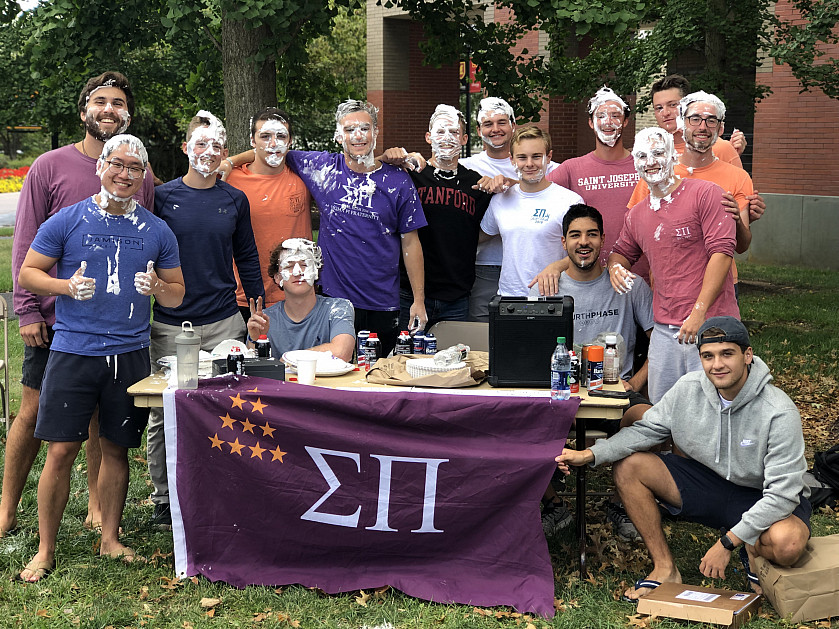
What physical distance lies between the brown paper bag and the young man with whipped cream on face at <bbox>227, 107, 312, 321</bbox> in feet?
3.51

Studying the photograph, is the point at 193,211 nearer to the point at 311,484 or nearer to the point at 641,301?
the point at 311,484

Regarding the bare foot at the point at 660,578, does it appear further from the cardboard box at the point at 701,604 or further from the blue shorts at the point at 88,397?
the blue shorts at the point at 88,397

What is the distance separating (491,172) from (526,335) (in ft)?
5.61

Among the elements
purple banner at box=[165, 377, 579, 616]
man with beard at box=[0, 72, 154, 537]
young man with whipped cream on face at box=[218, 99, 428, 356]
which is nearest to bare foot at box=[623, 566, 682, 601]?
purple banner at box=[165, 377, 579, 616]

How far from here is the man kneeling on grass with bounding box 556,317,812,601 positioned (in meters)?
4.19

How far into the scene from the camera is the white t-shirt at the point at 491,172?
5938mm

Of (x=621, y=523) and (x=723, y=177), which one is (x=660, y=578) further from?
(x=723, y=177)

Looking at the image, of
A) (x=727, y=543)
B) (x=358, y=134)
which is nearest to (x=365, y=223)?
(x=358, y=134)

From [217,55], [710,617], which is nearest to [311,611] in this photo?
[710,617]

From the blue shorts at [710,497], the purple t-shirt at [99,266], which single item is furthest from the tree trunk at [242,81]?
the blue shorts at [710,497]

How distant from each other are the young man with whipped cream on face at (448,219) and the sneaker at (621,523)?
4.95 feet

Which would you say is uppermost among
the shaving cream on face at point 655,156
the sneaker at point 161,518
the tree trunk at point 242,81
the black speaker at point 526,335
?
the tree trunk at point 242,81

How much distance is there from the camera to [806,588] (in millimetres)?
4199

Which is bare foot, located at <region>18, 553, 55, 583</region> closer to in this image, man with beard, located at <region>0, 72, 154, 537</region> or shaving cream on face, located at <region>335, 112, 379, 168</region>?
man with beard, located at <region>0, 72, 154, 537</region>
